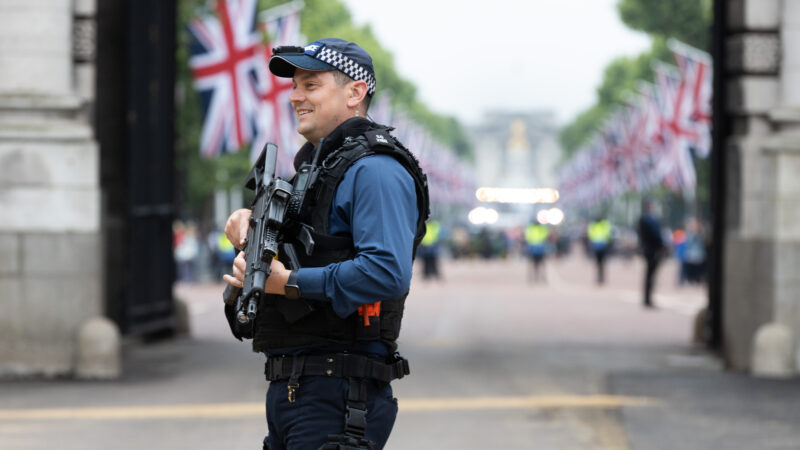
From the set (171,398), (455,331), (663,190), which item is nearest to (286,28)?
(455,331)

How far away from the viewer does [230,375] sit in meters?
11.6

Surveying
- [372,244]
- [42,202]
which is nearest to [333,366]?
[372,244]

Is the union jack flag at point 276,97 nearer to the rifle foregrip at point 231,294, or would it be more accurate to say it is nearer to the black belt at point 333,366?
the rifle foregrip at point 231,294

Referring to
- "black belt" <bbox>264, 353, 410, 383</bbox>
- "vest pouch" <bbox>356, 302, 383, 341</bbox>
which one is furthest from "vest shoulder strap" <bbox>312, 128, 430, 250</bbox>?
"black belt" <bbox>264, 353, 410, 383</bbox>

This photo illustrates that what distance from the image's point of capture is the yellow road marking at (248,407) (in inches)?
360

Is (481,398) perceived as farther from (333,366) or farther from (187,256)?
(187,256)

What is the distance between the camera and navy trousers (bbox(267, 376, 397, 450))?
3627mm

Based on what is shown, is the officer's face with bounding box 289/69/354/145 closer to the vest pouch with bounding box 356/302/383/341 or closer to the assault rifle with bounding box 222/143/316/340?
the assault rifle with bounding box 222/143/316/340

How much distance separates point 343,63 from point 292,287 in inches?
26.1

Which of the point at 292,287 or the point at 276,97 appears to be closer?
the point at 292,287

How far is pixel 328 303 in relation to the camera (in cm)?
365

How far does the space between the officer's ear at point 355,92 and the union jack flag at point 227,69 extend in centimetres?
1757

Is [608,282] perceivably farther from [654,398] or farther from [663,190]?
[663,190]

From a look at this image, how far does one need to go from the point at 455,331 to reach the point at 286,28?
31.3 feet
